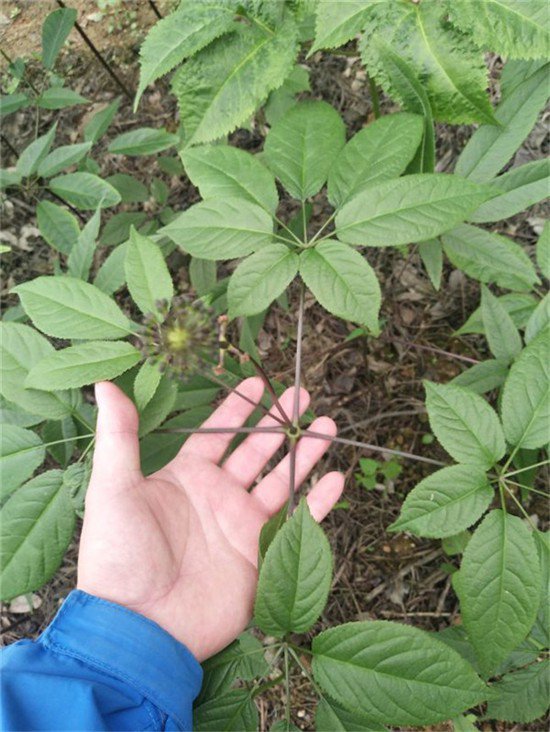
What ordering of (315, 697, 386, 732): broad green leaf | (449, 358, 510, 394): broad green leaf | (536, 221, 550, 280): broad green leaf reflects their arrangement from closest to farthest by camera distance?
(315, 697, 386, 732): broad green leaf
(536, 221, 550, 280): broad green leaf
(449, 358, 510, 394): broad green leaf

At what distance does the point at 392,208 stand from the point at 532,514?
4.93 feet

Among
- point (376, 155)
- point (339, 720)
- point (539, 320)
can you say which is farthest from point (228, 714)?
point (376, 155)

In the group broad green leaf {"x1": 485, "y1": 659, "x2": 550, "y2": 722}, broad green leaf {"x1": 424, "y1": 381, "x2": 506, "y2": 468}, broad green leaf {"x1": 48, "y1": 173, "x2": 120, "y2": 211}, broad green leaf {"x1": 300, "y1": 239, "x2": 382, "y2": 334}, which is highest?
broad green leaf {"x1": 48, "y1": 173, "x2": 120, "y2": 211}

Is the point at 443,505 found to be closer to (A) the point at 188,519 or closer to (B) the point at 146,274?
(A) the point at 188,519

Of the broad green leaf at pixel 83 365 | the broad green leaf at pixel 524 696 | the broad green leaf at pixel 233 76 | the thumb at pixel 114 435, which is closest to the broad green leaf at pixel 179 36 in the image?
the broad green leaf at pixel 233 76

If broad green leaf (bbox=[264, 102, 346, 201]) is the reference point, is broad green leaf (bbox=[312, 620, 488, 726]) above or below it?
below

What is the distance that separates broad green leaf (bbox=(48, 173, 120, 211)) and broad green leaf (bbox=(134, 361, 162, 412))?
93cm

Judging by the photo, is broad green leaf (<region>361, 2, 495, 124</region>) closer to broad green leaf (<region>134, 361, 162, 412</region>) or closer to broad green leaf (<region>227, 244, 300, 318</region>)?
broad green leaf (<region>227, 244, 300, 318</region>)

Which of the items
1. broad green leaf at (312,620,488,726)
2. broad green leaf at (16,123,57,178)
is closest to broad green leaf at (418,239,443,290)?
broad green leaf at (312,620,488,726)

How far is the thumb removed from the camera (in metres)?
1.47

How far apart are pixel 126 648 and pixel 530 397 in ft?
3.66

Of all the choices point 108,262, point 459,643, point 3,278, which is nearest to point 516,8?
point 108,262

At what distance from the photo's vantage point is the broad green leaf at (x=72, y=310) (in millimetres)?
1501

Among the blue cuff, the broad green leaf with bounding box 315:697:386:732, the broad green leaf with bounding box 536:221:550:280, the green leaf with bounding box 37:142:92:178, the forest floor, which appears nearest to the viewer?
the broad green leaf with bounding box 315:697:386:732
